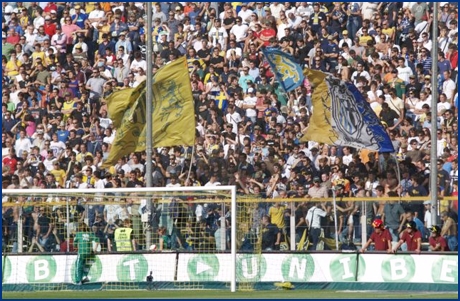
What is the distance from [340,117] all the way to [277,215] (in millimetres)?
2454

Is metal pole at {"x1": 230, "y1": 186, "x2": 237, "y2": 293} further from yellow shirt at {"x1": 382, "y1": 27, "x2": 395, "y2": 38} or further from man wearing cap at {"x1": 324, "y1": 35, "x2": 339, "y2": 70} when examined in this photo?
yellow shirt at {"x1": 382, "y1": 27, "x2": 395, "y2": 38}

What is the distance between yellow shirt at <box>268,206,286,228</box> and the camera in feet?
79.7

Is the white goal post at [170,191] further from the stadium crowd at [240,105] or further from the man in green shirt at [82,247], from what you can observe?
the stadium crowd at [240,105]

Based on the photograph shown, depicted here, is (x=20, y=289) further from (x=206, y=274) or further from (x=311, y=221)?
(x=311, y=221)

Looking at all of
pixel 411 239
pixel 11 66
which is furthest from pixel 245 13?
pixel 411 239

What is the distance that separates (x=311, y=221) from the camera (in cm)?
2409

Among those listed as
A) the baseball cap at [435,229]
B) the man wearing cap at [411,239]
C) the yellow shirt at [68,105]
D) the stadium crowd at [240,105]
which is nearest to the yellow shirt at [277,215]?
the stadium crowd at [240,105]

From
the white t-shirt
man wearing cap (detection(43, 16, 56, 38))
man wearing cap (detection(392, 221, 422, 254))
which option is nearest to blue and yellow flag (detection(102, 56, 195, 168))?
the white t-shirt

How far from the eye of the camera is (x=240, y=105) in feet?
91.4

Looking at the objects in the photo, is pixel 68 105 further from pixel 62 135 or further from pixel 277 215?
pixel 277 215

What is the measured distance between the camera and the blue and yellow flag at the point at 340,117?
24781 mm

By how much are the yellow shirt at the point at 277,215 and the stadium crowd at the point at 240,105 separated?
0.08 feet

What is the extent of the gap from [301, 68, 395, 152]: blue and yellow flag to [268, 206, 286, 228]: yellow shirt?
1620mm

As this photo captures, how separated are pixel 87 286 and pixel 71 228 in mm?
1546
